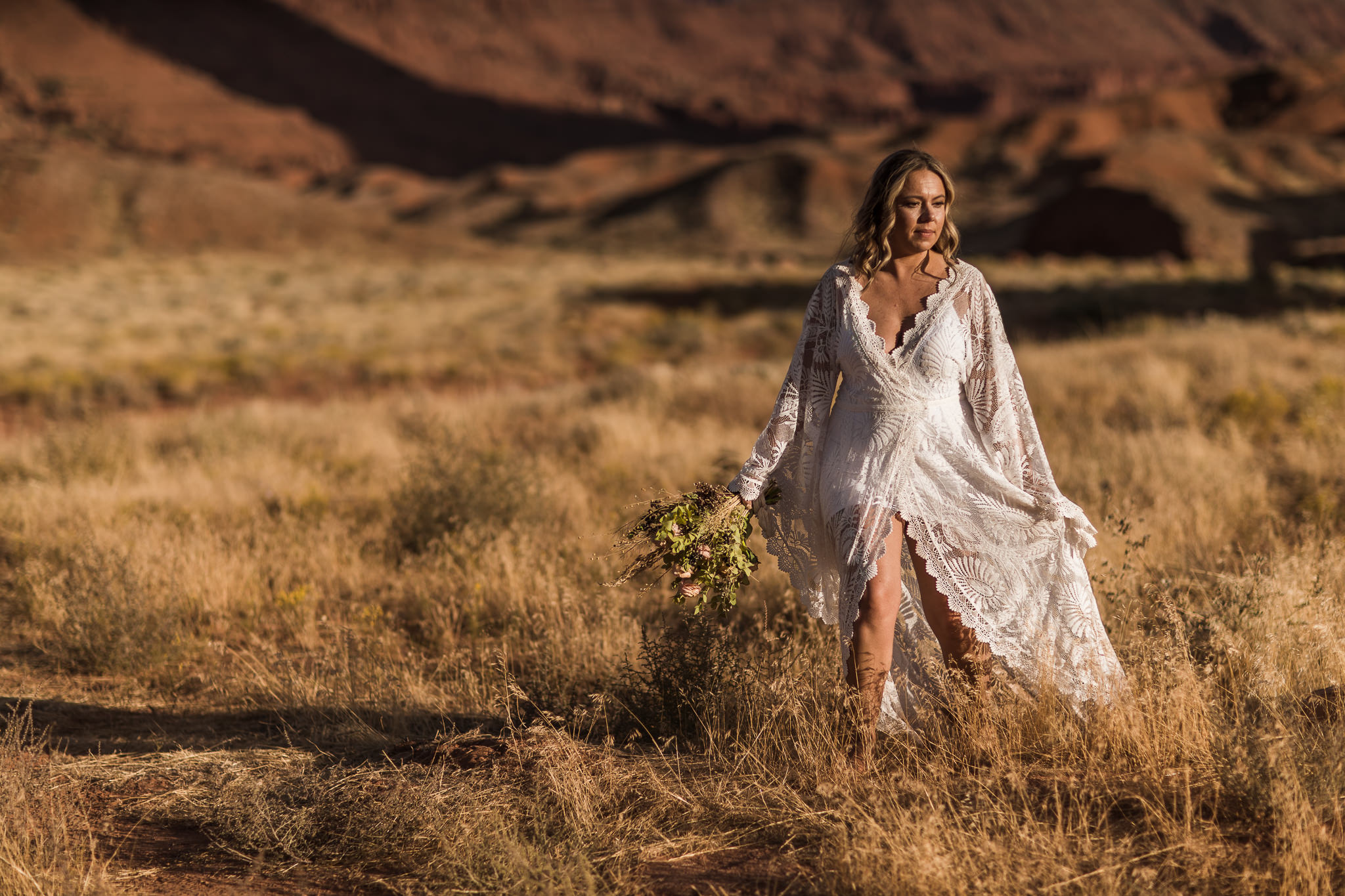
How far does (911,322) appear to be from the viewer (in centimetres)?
303

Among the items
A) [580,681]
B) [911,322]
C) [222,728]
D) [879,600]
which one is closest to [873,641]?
[879,600]

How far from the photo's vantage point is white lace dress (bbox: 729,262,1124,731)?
9.66 ft

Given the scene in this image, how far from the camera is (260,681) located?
13.6ft

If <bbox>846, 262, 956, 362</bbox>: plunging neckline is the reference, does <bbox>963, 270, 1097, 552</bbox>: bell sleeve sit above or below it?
below

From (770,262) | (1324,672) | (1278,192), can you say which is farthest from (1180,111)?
(1324,672)

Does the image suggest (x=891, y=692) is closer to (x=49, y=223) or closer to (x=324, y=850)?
(x=324, y=850)

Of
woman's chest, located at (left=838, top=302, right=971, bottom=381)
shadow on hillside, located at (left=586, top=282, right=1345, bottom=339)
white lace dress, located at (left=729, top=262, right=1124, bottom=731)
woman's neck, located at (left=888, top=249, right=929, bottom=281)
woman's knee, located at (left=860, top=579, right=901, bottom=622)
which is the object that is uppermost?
shadow on hillside, located at (left=586, top=282, right=1345, bottom=339)

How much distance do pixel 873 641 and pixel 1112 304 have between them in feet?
72.5

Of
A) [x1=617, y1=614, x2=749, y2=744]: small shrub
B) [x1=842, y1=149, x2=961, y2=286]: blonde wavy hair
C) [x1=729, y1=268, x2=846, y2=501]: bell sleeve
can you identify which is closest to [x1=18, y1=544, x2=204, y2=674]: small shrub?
[x1=617, y1=614, x2=749, y2=744]: small shrub

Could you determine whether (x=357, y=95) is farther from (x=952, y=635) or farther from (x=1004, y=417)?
(x=952, y=635)

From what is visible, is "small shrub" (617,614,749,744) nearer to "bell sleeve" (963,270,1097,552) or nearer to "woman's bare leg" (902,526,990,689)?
"woman's bare leg" (902,526,990,689)

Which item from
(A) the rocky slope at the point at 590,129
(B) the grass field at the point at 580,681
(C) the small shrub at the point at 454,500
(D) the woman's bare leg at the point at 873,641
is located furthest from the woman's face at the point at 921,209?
(C) the small shrub at the point at 454,500

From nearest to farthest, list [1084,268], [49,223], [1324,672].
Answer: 1. [1324,672]
2. [1084,268]
3. [49,223]

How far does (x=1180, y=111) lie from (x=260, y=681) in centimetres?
9379
